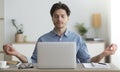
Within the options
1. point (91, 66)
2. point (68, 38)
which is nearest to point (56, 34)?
point (68, 38)

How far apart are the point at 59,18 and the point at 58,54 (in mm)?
670

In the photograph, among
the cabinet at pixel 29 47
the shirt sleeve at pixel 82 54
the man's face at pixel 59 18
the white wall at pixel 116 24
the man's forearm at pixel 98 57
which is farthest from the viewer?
the cabinet at pixel 29 47

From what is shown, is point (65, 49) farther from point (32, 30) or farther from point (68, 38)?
point (32, 30)

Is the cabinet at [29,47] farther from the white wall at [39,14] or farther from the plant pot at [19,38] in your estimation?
the white wall at [39,14]

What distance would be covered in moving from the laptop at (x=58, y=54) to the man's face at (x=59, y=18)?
2.05 feet

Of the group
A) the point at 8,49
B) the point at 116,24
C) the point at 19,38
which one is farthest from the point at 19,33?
the point at 8,49

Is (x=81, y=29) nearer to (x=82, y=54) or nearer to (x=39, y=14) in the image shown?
(x=39, y=14)

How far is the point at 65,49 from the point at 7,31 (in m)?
3.66

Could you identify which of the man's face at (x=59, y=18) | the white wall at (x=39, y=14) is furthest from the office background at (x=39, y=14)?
the man's face at (x=59, y=18)

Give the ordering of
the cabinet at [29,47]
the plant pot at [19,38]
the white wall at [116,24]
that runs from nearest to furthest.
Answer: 1. the white wall at [116,24]
2. the cabinet at [29,47]
3. the plant pot at [19,38]

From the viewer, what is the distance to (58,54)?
1797 mm

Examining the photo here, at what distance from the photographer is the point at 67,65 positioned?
1808 mm

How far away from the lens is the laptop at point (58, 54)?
5.90 feet

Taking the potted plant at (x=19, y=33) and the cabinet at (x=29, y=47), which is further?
the potted plant at (x=19, y=33)
